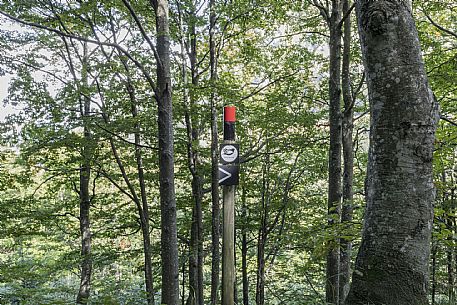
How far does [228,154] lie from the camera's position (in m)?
2.82

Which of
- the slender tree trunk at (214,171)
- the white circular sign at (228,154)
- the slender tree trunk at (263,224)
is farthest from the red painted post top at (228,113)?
the slender tree trunk at (263,224)

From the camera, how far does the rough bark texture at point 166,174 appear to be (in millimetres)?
4812

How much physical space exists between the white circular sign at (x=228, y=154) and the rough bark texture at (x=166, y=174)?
7.26 feet

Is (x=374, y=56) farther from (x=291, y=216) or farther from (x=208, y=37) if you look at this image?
(x=291, y=216)

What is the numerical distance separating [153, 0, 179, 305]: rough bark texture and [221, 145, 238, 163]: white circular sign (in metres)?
2.21

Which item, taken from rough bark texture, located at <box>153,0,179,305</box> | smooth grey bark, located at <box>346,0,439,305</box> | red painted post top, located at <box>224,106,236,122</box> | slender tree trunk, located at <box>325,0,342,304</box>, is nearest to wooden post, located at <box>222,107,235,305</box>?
red painted post top, located at <box>224,106,236,122</box>

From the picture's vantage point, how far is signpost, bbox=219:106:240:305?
2818 mm

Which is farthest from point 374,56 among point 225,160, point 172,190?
point 172,190

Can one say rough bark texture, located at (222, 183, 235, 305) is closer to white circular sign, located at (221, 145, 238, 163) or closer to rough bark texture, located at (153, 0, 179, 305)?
white circular sign, located at (221, 145, 238, 163)

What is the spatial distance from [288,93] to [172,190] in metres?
4.50

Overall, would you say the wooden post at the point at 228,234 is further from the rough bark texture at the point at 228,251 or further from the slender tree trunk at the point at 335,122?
the slender tree trunk at the point at 335,122

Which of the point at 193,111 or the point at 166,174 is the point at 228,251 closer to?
the point at 166,174

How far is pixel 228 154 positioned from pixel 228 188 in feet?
1.02

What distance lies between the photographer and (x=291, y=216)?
10.6 meters
